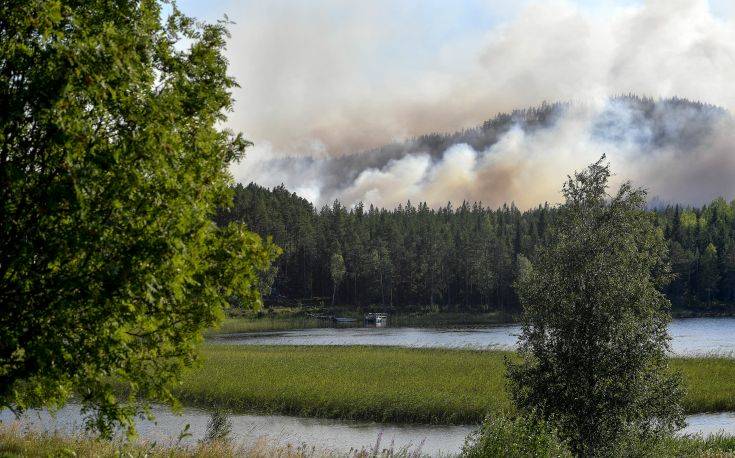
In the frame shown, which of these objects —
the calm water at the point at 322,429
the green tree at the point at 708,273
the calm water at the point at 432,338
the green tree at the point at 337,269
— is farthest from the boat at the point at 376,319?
the green tree at the point at 708,273

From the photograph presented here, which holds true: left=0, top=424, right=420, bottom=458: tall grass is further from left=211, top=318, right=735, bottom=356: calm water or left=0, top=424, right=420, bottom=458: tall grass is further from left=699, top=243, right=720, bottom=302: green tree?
left=699, top=243, right=720, bottom=302: green tree

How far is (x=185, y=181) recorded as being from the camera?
404 inches

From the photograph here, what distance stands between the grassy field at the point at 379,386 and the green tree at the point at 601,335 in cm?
1122

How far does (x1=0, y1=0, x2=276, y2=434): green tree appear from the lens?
30.5 feet

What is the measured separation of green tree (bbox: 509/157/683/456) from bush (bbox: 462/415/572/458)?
50.1 inches

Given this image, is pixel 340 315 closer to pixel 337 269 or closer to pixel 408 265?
pixel 337 269

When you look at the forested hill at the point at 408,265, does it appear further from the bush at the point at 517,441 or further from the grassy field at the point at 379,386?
the bush at the point at 517,441

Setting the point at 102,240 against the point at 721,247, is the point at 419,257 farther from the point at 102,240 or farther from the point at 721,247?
the point at 102,240

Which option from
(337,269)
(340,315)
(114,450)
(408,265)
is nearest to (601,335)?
(114,450)

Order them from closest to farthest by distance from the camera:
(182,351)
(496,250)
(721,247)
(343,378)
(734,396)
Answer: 1. (182,351)
2. (734,396)
3. (343,378)
4. (496,250)
5. (721,247)

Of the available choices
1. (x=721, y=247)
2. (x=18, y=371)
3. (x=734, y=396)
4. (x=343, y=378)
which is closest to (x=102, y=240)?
(x=18, y=371)

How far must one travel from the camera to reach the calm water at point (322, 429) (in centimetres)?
3097

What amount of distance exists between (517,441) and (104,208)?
1198 centimetres

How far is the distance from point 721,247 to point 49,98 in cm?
20604
